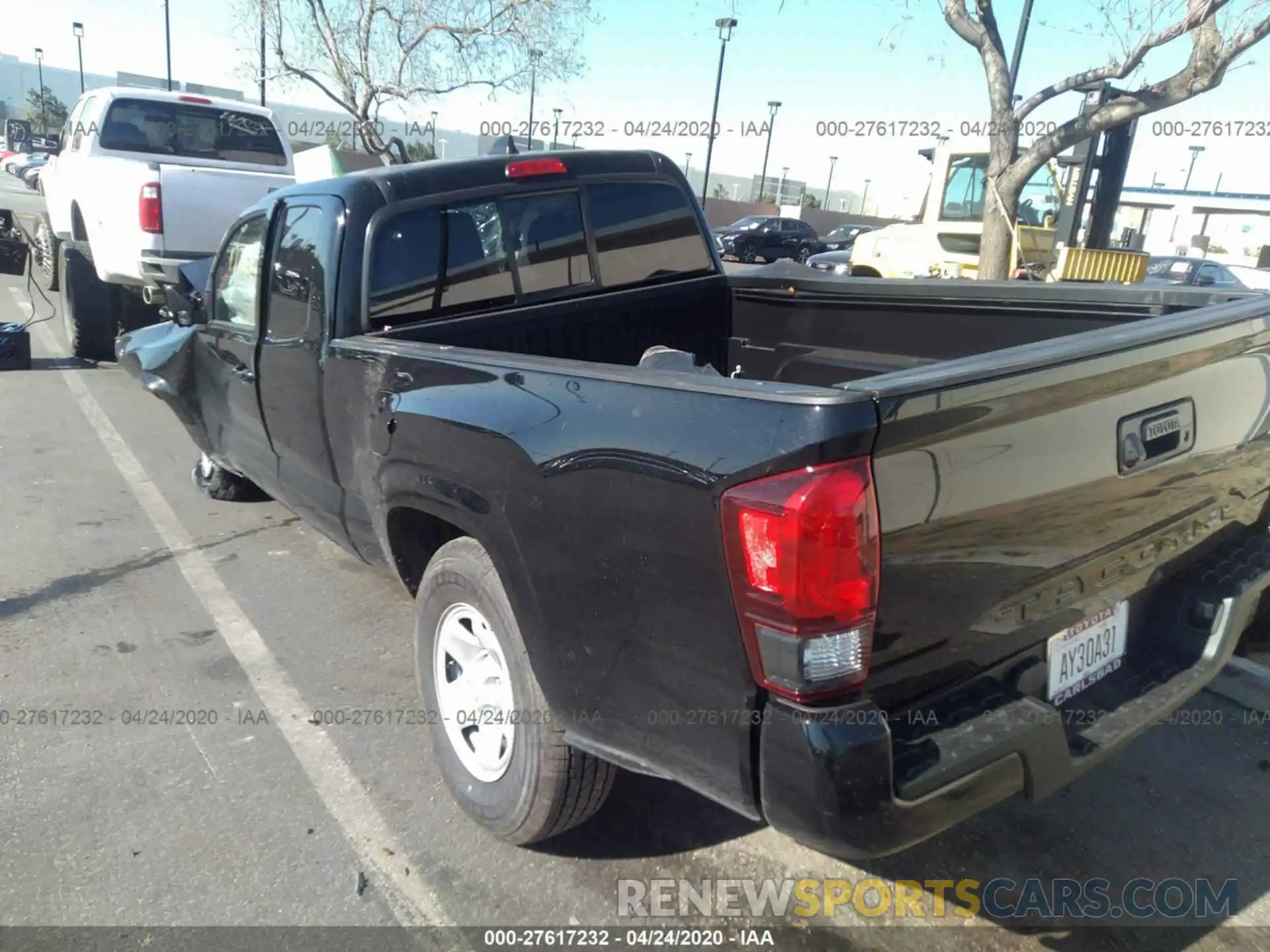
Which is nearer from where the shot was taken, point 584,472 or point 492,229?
point 584,472

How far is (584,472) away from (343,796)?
1562 millimetres

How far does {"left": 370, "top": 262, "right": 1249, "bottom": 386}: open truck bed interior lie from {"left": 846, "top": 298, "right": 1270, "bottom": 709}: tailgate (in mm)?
725

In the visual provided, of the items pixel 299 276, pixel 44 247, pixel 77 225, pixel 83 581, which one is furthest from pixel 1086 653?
pixel 44 247

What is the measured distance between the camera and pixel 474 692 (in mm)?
2826

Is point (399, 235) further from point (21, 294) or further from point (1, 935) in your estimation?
point (21, 294)

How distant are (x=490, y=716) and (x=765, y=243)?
30460 millimetres

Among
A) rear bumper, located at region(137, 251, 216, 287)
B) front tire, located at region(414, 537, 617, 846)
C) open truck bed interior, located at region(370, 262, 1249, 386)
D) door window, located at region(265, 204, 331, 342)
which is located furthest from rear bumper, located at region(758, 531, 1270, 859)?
rear bumper, located at region(137, 251, 216, 287)

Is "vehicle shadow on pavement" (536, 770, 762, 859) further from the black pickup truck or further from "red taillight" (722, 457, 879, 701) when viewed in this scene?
"red taillight" (722, 457, 879, 701)

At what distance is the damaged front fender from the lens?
15.9 ft

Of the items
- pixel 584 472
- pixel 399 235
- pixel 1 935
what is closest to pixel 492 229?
pixel 399 235

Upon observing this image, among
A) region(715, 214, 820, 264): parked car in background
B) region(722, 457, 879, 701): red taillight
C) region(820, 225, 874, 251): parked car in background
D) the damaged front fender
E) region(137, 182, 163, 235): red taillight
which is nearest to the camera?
region(722, 457, 879, 701): red taillight

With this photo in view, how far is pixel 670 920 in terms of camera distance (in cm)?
251

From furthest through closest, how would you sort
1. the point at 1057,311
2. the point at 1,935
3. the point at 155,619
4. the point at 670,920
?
the point at 155,619 < the point at 1057,311 < the point at 670,920 < the point at 1,935

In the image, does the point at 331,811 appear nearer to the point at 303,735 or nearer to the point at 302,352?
the point at 303,735
